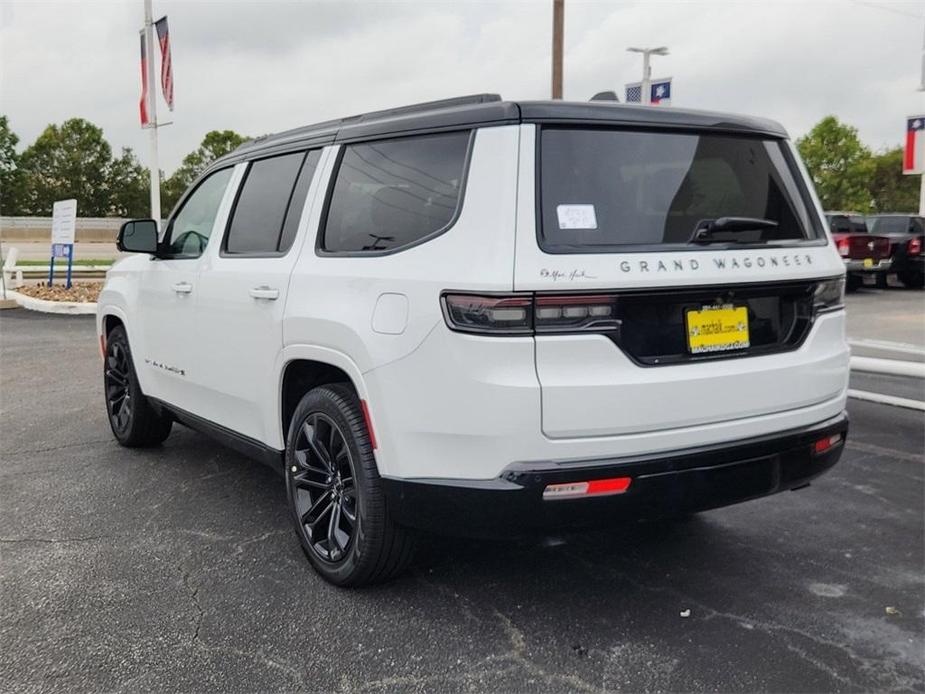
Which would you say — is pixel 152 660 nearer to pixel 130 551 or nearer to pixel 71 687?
pixel 71 687

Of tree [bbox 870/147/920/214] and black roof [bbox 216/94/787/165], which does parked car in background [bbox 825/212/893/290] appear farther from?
tree [bbox 870/147/920/214]

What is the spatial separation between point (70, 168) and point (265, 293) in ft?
186

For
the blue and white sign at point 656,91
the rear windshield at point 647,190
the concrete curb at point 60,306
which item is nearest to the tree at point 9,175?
the concrete curb at point 60,306

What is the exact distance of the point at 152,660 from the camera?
9.30 ft

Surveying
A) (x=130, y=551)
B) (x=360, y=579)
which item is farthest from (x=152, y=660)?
(x=130, y=551)

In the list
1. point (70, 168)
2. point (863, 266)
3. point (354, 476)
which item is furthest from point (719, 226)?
point (70, 168)

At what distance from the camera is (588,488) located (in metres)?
2.71

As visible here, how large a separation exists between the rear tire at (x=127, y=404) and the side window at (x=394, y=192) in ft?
7.59

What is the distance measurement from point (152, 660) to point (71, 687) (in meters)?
0.26

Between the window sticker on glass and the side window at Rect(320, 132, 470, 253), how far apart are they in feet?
1.20

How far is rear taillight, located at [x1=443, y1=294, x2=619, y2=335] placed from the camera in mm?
2631

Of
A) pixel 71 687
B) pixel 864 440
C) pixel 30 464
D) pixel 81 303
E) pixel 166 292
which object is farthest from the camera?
pixel 81 303

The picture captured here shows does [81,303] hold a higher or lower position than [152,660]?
higher

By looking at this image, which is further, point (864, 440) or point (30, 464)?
point (864, 440)
